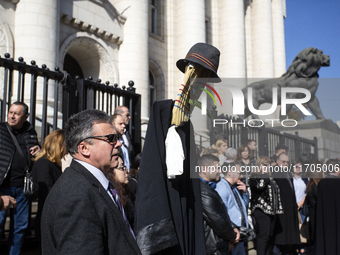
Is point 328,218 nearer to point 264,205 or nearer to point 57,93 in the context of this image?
point 264,205

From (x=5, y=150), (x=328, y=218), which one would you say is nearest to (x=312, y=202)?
(x=328, y=218)

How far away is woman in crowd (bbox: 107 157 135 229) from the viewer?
3.36m

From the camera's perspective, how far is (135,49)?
47.3 feet

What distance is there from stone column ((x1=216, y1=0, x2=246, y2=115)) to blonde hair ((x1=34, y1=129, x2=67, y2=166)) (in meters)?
16.0

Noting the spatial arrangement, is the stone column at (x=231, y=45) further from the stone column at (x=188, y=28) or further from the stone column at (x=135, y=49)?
the stone column at (x=135, y=49)

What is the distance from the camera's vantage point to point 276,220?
5.99m

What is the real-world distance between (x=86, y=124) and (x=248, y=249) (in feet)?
18.3

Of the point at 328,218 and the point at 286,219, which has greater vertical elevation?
the point at 328,218

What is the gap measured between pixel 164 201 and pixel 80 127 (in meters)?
0.77

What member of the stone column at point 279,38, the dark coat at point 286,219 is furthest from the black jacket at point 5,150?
the stone column at point 279,38

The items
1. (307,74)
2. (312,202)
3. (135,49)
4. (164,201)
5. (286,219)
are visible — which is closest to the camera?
(164,201)

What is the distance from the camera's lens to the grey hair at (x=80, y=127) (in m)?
1.92

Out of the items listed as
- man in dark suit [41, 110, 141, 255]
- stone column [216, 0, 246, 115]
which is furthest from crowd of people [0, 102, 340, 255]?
stone column [216, 0, 246, 115]

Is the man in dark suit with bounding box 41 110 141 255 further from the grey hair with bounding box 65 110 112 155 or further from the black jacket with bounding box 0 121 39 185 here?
the black jacket with bounding box 0 121 39 185
